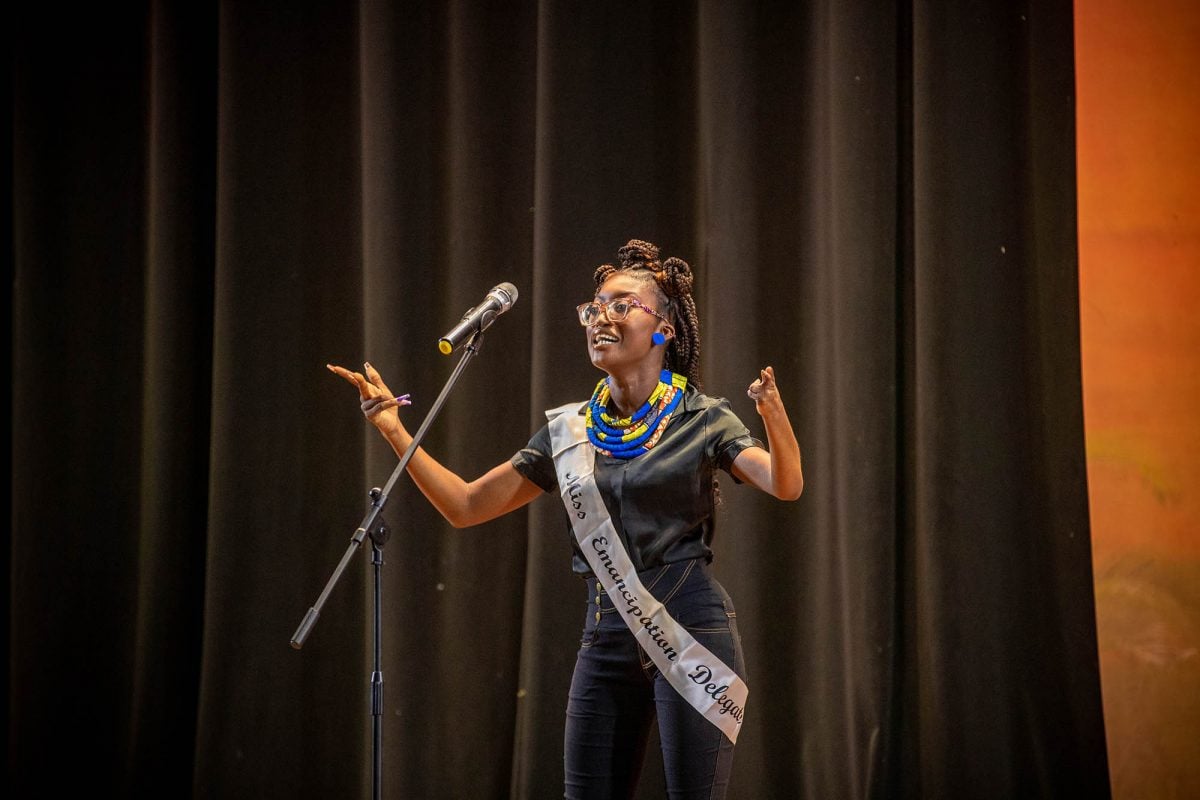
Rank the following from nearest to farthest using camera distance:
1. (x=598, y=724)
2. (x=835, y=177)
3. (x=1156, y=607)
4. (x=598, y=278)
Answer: (x=598, y=724), (x=598, y=278), (x=1156, y=607), (x=835, y=177)

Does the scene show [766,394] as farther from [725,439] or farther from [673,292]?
[673,292]

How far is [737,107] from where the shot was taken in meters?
3.45

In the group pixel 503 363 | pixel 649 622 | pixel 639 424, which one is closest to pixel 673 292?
pixel 639 424

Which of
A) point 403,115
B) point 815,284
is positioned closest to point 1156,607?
point 815,284

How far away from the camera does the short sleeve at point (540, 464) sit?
8.07 feet

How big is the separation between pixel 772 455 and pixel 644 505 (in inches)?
11.1

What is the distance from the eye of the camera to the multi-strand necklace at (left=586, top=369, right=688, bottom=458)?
229cm

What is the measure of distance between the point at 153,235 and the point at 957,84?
8.40 ft

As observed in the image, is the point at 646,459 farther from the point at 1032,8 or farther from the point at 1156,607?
the point at 1032,8

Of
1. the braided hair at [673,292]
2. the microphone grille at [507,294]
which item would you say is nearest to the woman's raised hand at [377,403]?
the microphone grille at [507,294]

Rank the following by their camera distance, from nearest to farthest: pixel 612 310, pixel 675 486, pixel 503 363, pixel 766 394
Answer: pixel 766 394 < pixel 675 486 < pixel 612 310 < pixel 503 363

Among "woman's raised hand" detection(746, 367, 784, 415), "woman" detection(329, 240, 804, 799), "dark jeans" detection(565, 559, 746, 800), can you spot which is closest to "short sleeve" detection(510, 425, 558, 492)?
"woman" detection(329, 240, 804, 799)

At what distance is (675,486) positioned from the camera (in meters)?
2.23

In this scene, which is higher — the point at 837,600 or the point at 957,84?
the point at 957,84
